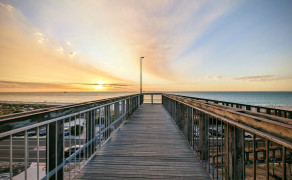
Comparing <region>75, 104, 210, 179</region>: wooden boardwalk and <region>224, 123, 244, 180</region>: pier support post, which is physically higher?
<region>224, 123, 244, 180</region>: pier support post

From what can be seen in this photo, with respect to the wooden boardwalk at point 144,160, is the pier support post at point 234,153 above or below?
above

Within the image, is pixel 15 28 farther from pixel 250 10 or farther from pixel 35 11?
pixel 250 10

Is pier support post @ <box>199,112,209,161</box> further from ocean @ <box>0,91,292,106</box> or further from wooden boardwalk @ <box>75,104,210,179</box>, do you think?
ocean @ <box>0,91,292,106</box>

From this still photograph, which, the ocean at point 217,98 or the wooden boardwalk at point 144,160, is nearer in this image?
the wooden boardwalk at point 144,160

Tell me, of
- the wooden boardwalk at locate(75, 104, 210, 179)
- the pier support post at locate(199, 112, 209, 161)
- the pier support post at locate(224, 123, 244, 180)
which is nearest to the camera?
the pier support post at locate(224, 123, 244, 180)

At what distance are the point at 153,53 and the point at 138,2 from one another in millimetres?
9788

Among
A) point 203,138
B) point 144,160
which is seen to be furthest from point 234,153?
point 144,160

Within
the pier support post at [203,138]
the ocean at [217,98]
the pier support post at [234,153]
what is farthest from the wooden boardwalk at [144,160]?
the ocean at [217,98]

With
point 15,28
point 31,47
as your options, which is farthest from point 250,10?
point 31,47

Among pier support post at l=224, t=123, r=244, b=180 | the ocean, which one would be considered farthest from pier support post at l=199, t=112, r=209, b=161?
the ocean

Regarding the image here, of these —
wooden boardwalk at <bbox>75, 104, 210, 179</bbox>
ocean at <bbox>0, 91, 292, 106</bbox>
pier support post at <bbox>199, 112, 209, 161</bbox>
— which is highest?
pier support post at <bbox>199, 112, 209, 161</bbox>

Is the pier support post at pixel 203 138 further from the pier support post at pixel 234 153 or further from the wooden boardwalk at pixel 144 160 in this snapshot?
the pier support post at pixel 234 153

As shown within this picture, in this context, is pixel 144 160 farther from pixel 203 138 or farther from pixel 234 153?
pixel 234 153

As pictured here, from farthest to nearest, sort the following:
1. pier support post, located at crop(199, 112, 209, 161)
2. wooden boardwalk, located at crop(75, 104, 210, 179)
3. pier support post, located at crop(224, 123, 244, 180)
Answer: pier support post, located at crop(199, 112, 209, 161) < wooden boardwalk, located at crop(75, 104, 210, 179) < pier support post, located at crop(224, 123, 244, 180)
